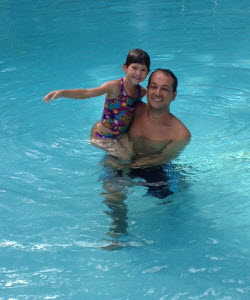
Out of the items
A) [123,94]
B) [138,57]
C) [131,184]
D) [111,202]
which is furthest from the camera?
[123,94]

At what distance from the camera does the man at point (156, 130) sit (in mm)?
3882

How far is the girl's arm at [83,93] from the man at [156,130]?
0.93 feet

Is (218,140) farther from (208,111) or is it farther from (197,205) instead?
(197,205)

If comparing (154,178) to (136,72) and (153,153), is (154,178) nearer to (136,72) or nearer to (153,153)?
(153,153)

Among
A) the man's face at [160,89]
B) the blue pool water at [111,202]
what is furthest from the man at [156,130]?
the blue pool water at [111,202]

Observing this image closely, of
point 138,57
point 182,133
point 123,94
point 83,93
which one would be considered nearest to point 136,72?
point 138,57

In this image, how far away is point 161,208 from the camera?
12.9 feet

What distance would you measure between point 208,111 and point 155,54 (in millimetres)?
2686

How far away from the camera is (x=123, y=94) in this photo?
4234 mm

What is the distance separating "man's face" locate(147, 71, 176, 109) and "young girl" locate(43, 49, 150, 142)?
0.83 ft

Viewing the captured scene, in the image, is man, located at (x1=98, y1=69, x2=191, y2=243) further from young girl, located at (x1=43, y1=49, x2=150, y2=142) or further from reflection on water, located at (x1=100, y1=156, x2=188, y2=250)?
young girl, located at (x1=43, y1=49, x2=150, y2=142)

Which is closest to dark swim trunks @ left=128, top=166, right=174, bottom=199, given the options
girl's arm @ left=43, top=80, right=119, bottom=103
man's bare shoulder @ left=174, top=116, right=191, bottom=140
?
man's bare shoulder @ left=174, top=116, right=191, bottom=140

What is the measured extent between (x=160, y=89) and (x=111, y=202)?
3.21 ft

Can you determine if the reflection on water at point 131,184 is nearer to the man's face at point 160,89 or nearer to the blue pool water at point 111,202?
the blue pool water at point 111,202
